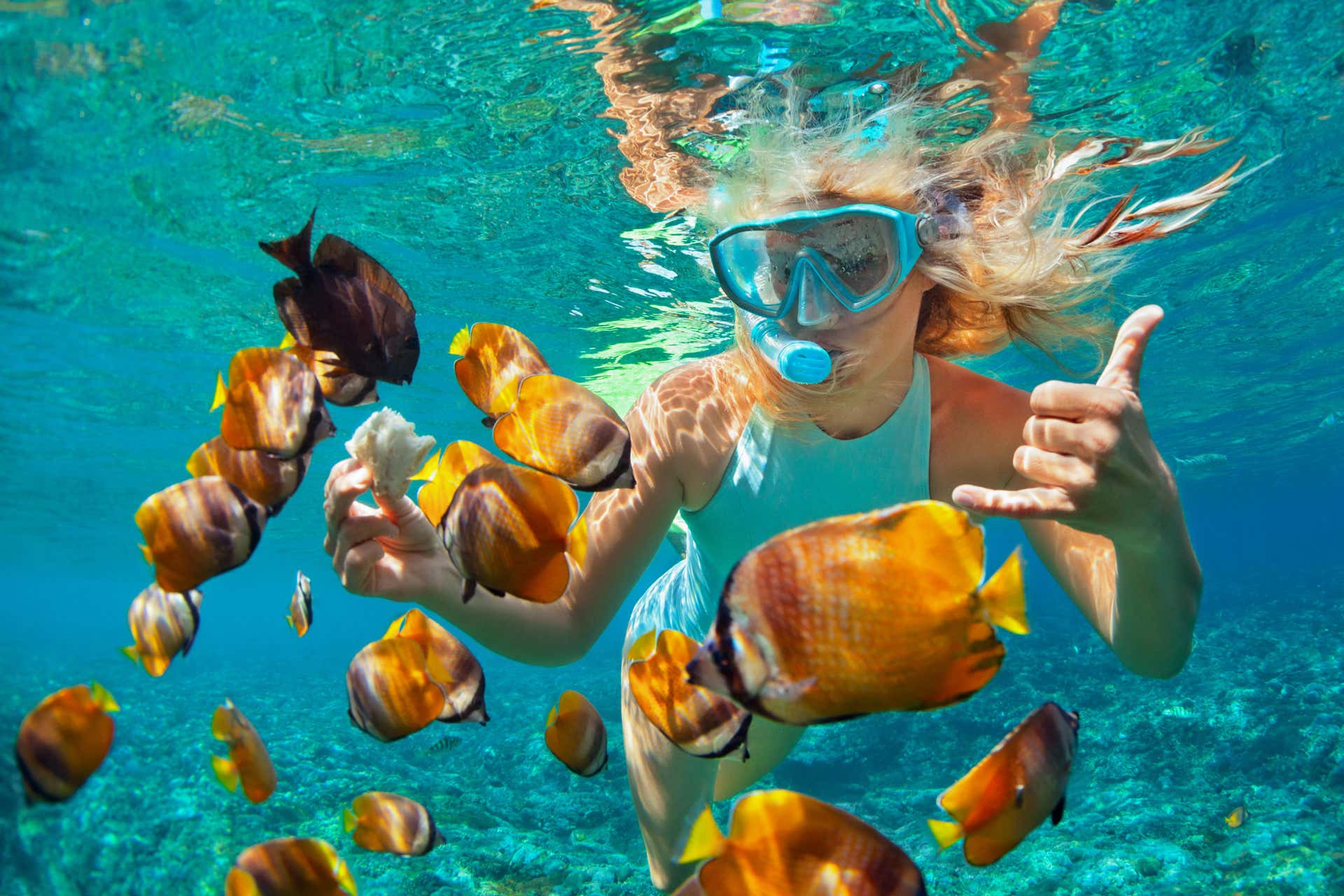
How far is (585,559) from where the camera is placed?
3.58m

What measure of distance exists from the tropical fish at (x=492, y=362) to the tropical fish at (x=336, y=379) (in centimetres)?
27

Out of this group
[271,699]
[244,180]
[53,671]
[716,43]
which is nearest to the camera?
[716,43]

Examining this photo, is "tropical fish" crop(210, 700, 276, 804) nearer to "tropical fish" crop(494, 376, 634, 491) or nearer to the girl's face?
"tropical fish" crop(494, 376, 634, 491)

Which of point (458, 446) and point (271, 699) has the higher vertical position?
point (458, 446)

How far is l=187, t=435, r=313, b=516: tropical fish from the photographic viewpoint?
1.86 meters

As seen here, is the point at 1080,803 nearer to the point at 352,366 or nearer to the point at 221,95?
the point at 352,366

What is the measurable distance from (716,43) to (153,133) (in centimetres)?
737

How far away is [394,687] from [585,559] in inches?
58.6

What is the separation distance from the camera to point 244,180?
9711 mm

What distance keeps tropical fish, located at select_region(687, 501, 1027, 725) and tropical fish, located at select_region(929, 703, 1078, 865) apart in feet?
2.26

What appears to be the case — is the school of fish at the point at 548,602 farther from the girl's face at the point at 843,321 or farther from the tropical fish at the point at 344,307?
the girl's face at the point at 843,321

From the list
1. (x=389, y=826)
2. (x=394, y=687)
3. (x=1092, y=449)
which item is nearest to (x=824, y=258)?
(x=1092, y=449)

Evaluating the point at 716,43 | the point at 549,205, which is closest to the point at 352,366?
the point at 716,43

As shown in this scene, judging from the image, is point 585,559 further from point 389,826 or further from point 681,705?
point 681,705
